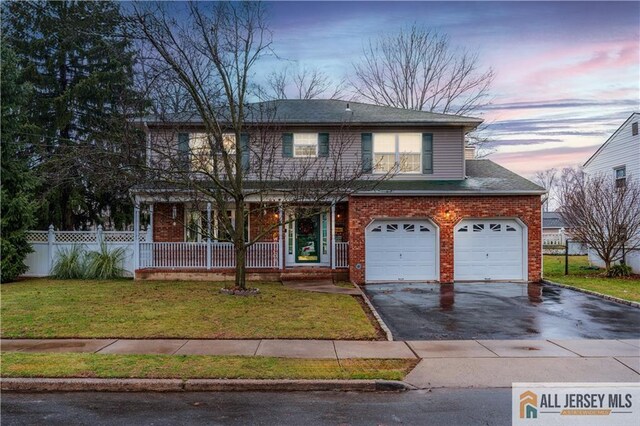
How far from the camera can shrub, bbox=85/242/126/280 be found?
17.1m

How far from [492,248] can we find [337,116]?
8.18 metres

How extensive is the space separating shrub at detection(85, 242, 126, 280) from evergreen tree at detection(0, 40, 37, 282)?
2.43 metres

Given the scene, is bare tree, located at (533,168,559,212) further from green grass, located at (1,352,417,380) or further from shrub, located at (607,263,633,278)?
green grass, located at (1,352,417,380)

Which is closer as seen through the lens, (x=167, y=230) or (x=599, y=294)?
(x=599, y=294)

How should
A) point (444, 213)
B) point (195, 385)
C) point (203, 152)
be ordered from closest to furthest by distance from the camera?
point (195, 385)
point (203, 152)
point (444, 213)

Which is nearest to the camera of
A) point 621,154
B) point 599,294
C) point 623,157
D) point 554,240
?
point 599,294

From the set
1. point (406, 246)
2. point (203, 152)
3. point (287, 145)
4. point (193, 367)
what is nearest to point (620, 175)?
point (406, 246)

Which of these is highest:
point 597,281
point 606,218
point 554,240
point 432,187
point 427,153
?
point 427,153

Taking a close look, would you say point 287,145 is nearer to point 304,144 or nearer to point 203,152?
point 304,144

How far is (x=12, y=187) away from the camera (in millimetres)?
17484

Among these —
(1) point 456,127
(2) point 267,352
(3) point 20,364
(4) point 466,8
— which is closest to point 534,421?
(2) point 267,352

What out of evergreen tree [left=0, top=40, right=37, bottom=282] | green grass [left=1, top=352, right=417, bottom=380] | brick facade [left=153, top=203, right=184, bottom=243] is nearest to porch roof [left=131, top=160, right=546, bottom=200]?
brick facade [left=153, top=203, right=184, bottom=243]

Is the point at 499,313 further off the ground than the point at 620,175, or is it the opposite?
the point at 620,175

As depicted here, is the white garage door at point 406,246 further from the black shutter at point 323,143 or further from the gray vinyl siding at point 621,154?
the gray vinyl siding at point 621,154
